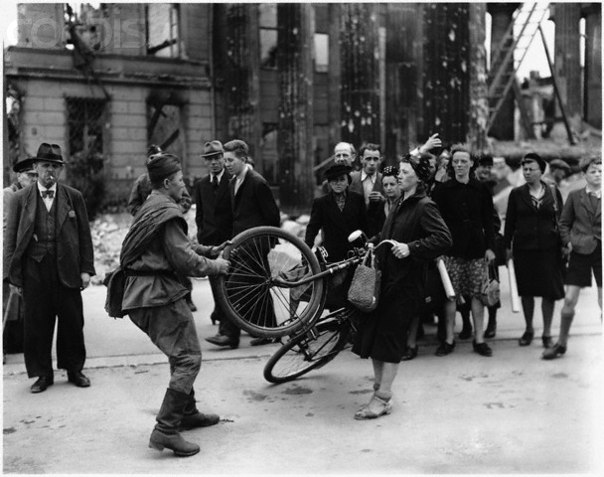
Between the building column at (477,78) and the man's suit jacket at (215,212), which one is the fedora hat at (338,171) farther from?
the building column at (477,78)

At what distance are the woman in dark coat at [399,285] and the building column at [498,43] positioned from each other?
21.2m

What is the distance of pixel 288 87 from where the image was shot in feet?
58.9

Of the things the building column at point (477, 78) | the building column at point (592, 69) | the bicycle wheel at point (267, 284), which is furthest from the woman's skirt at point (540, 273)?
the building column at point (592, 69)

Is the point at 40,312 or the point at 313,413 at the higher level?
the point at 40,312

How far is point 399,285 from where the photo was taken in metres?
5.02

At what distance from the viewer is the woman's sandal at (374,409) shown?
4977mm

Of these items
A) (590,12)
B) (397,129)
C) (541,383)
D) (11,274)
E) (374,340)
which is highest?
(590,12)

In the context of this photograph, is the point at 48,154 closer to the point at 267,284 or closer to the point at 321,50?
the point at 267,284

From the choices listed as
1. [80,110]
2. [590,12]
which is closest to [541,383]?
[80,110]

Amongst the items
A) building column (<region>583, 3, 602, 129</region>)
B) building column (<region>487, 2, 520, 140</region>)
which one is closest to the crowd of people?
building column (<region>487, 2, 520, 140</region>)

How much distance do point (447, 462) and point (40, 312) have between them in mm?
3404

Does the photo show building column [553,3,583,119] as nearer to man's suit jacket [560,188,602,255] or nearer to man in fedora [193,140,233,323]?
man's suit jacket [560,188,602,255]

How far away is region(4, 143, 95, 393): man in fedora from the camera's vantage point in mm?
5652

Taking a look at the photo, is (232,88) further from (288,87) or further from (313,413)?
(313,413)
